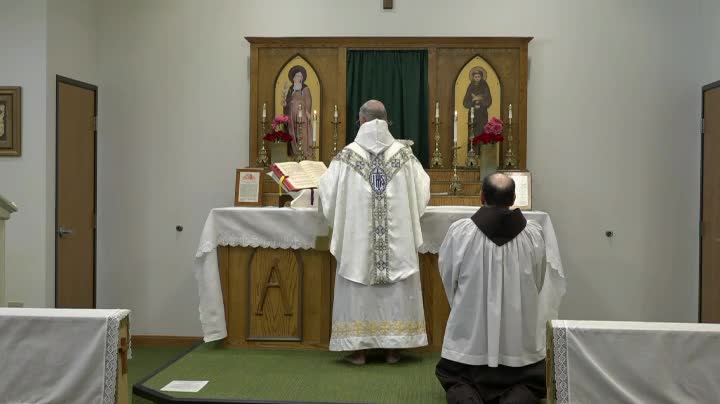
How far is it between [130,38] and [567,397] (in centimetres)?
546

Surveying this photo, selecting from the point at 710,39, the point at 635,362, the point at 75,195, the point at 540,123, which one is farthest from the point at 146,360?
the point at 710,39

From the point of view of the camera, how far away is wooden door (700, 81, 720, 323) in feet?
22.3

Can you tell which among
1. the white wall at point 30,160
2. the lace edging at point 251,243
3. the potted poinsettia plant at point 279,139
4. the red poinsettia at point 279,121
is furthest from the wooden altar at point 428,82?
the white wall at point 30,160

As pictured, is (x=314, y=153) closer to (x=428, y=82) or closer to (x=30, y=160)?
(x=428, y=82)

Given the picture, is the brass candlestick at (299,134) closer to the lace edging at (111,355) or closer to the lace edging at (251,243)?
the lace edging at (251,243)

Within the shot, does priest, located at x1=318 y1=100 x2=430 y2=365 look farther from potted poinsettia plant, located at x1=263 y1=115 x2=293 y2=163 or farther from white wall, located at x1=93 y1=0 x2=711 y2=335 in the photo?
white wall, located at x1=93 y1=0 x2=711 y2=335

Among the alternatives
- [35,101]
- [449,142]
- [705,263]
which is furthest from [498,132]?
[35,101]

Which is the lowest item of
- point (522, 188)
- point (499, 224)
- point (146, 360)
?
point (146, 360)

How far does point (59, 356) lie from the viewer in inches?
160

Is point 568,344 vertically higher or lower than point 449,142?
lower

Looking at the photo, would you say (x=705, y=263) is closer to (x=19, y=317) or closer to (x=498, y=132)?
(x=498, y=132)

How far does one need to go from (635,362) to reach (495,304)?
3.35 feet

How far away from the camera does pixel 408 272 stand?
580 cm

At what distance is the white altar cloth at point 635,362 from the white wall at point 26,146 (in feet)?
14.7
